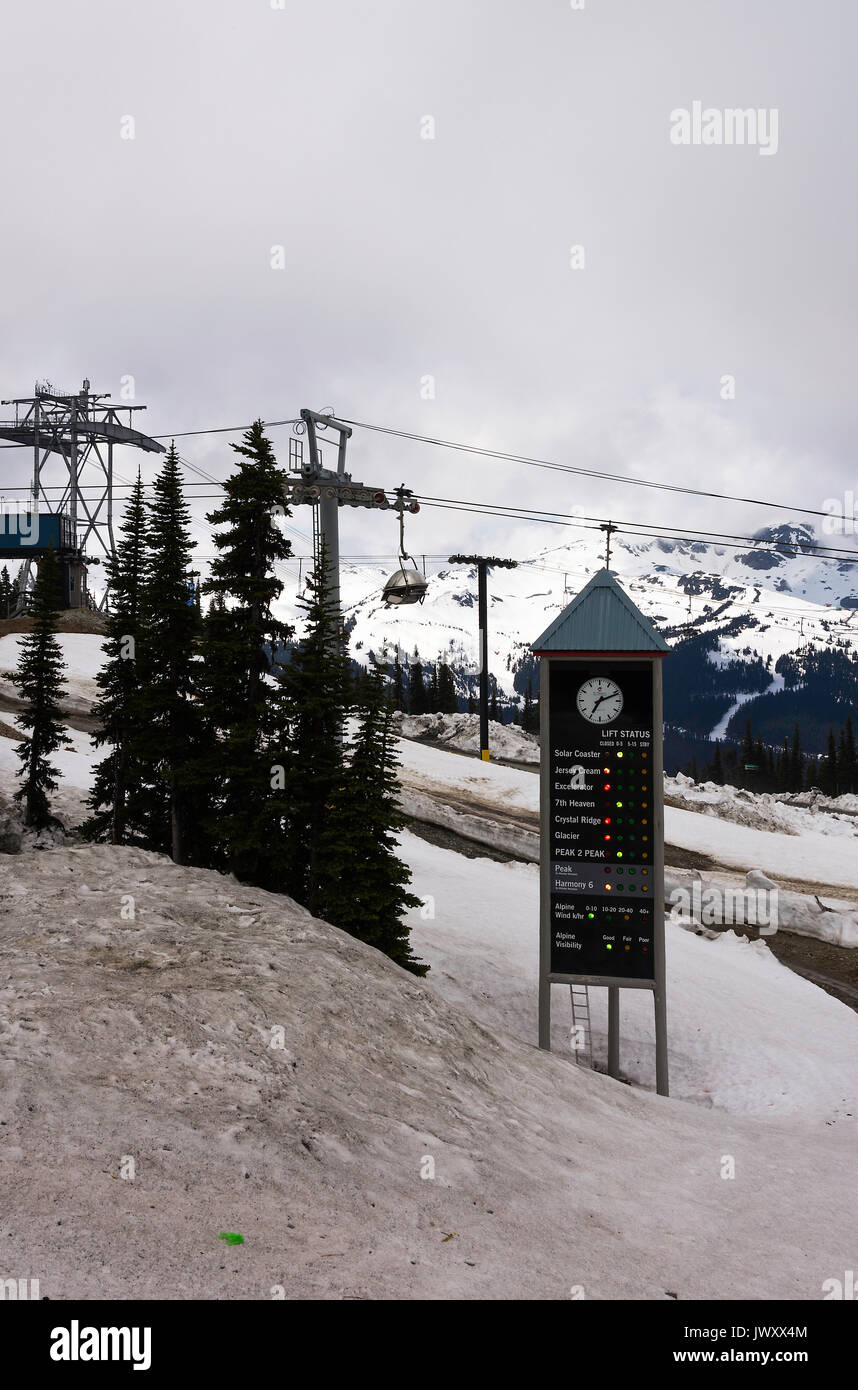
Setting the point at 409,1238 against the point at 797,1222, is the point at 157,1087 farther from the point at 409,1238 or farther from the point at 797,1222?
the point at 797,1222

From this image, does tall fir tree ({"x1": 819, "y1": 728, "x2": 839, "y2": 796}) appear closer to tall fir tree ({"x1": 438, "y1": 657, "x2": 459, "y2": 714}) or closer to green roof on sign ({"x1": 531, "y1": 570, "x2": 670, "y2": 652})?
tall fir tree ({"x1": 438, "y1": 657, "x2": 459, "y2": 714})

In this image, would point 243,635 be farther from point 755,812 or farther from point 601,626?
point 755,812

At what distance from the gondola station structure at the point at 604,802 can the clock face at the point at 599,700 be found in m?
0.02

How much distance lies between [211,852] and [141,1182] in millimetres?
14675

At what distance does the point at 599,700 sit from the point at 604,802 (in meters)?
1.85

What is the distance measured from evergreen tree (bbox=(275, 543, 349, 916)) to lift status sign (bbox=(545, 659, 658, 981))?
475cm

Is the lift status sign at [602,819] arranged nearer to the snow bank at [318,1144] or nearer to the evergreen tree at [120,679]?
the snow bank at [318,1144]

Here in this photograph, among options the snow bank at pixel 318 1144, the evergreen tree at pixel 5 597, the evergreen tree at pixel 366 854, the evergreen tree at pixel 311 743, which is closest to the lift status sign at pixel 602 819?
the snow bank at pixel 318 1144

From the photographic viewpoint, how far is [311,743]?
54.3ft

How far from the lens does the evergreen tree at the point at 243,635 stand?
16.9m

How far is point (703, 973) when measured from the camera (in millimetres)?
21391

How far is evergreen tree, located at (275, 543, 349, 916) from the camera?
16062mm

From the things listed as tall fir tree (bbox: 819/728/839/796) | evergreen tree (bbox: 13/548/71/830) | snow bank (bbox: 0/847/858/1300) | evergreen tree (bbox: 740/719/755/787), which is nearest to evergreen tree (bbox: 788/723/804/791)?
evergreen tree (bbox: 740/719/755/787)

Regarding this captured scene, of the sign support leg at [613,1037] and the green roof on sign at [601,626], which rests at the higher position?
the green roof on sign at [601,626]
